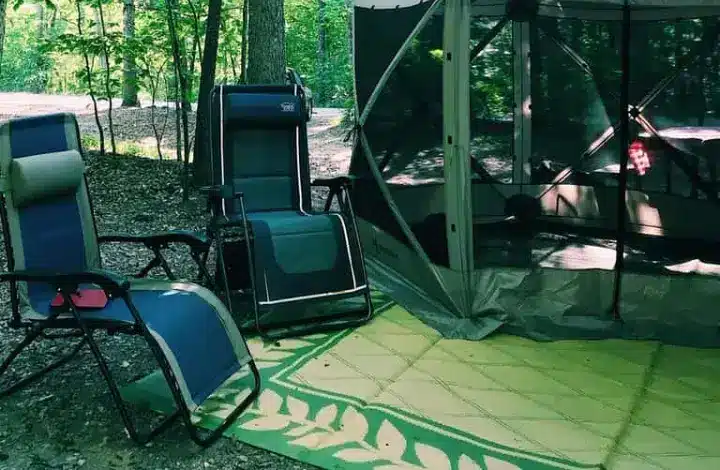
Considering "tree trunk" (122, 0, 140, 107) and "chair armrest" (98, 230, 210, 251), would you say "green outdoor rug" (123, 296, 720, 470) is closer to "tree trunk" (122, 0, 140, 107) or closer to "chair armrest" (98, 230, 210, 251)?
"chair armrest" (98, 230, 210, 251)

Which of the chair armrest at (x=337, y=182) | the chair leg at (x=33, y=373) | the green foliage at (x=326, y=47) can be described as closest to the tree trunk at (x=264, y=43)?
the chair armrest at (x=337, y=182)

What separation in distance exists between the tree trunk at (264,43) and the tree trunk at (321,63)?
30.7ft

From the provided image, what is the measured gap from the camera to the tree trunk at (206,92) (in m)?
6.23

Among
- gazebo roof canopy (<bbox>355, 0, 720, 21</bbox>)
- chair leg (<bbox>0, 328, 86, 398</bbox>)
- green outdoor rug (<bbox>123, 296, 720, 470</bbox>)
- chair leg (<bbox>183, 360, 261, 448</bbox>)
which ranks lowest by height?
green outdoor rug (<bbox>123, 296, 720, 470</bbox>)

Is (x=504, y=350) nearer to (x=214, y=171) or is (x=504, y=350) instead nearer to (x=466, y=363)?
(x=466, y=363)

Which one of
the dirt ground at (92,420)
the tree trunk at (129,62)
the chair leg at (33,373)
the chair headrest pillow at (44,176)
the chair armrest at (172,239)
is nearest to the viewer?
the dirt ground at (92,420)

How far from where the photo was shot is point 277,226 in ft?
13.4

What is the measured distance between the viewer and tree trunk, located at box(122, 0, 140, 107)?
7233mm

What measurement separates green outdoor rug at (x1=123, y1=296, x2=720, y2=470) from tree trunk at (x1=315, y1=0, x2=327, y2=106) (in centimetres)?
1202

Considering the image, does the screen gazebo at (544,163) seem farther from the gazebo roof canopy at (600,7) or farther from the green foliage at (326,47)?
the green foliage at (326,47)

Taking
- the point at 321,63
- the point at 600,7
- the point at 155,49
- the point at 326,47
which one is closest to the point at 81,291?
the point at 600,7

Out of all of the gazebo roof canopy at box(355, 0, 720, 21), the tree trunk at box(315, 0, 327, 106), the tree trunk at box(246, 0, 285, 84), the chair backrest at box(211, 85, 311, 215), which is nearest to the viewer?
the gazebo roof canopy at box(355, 0, 720, 21)

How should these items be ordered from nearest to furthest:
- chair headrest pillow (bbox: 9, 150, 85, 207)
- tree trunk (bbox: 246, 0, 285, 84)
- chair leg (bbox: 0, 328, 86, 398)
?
chair leg (bbox: 0, 328, 86, 398) < chair headrest pillow (bbox: 9, 150, 85, 207) < tree trunk (bbox: 246, 0, 285, 84)

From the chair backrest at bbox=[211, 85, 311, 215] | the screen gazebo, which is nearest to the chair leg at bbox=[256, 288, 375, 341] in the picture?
the screen gazebo
